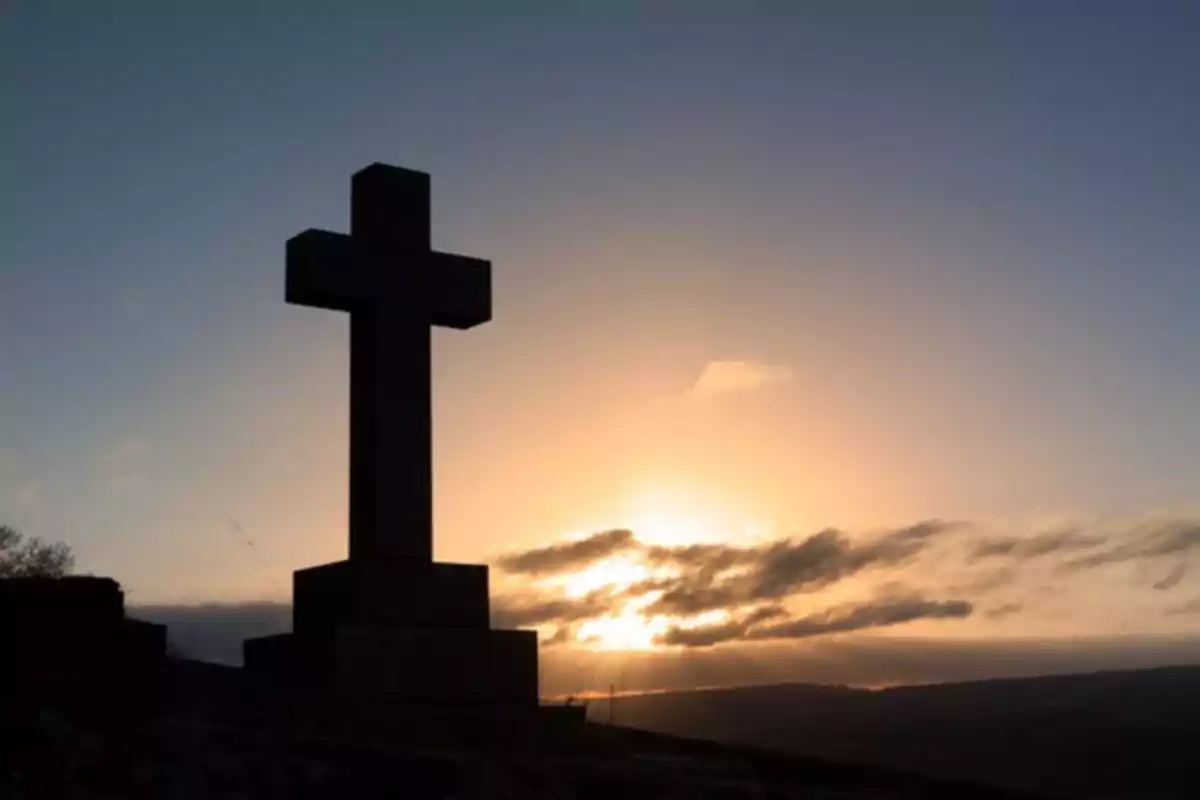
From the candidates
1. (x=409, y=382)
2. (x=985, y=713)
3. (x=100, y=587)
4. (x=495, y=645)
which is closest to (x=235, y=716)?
(x=100, y=587)

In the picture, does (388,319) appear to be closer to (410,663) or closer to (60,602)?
(410,663)

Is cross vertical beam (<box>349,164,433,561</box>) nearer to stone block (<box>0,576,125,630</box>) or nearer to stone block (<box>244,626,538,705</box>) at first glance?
stone block (<box>244,626,538,705</box>)

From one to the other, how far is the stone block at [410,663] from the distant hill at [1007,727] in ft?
11.3

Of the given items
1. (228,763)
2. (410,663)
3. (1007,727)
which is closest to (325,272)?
(410,663)

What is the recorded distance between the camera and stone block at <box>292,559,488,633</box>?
12203mm

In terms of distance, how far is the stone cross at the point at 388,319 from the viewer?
42.2 feet

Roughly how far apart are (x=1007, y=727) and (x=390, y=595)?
43987 millimetres

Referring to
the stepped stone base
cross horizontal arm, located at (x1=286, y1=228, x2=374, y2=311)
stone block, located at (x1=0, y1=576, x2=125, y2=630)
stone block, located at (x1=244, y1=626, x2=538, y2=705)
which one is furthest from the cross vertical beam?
stone block, located at (x1=0, y1=576, x2=125, y2=630)

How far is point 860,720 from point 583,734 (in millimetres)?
58289

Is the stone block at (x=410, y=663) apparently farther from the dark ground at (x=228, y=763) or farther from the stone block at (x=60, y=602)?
the stone block at (x=60, y=602)

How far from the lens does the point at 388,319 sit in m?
13.3

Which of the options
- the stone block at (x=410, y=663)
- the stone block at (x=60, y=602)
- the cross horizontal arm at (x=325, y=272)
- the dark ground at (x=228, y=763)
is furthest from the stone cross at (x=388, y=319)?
the dark ground at (x=228, y=763)

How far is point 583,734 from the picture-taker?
40.4 feet

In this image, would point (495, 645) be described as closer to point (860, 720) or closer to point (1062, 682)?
point (860, 720)
